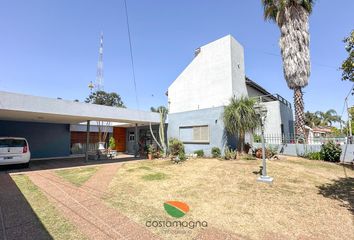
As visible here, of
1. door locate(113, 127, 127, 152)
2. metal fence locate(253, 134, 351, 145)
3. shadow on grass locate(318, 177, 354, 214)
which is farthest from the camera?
door locate(113, 127, 127, 152)

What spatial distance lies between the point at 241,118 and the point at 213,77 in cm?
647

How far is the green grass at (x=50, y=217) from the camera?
129 inches

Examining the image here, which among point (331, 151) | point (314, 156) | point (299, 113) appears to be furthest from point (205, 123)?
point (331, 151)

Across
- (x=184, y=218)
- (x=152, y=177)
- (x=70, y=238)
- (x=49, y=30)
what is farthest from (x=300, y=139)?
(x=49, y=30)

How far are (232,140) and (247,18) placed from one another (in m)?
8.81

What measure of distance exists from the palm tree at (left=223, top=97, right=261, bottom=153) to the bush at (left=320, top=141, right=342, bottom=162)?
4.28 metres

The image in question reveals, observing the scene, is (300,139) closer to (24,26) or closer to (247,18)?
(247,18)

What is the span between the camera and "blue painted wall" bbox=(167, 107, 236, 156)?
495 inches

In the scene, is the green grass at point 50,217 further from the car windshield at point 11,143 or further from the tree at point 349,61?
the tree at point 349,61

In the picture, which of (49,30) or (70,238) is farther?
(49,30)

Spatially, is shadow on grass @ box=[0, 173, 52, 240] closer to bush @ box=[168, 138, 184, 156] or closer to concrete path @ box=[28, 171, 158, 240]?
concrete path @ box=[28, 171, 158, 240]

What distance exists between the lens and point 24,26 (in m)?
8.76

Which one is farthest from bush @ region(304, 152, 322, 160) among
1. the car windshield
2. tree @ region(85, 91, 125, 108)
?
tree @ region(85, 91, 125, 108)

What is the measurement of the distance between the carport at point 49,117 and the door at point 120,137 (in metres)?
4.98
